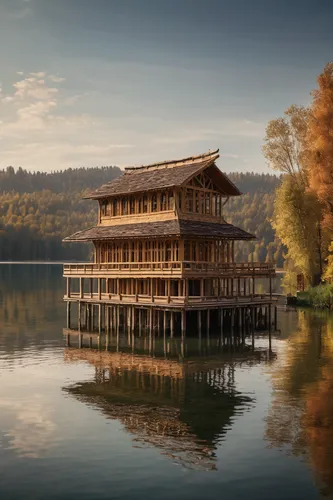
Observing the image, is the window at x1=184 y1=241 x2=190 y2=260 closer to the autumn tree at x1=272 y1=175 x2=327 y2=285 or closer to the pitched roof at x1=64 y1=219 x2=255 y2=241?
the pitched roof at x1=64 y1=219 x2=255 y2=241

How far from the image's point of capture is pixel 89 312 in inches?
2136

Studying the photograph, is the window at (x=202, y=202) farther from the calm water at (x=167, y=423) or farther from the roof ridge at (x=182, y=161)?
the calm water at (x=167, y=423)

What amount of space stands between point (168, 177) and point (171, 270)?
930cm

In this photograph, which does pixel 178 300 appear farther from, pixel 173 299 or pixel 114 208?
pixel 114 208

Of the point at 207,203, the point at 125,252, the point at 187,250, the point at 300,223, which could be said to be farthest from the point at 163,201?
the point at 300,223

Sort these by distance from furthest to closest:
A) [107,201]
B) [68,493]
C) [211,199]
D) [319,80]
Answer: [319,80] < [107,201] < [211,199] < [68,493]

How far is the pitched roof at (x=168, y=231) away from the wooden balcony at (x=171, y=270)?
6.69ft

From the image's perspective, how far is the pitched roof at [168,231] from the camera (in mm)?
47094

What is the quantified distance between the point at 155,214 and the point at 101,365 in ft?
57.4

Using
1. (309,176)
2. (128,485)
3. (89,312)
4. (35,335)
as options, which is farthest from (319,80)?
(128,485)

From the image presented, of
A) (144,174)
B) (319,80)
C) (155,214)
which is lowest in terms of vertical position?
(155,214)

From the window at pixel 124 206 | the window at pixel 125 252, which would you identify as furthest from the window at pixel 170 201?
the window at pixel 125 252

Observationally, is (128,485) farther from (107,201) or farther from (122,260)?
(107,201)

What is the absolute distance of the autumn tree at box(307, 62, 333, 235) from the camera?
194 ft
